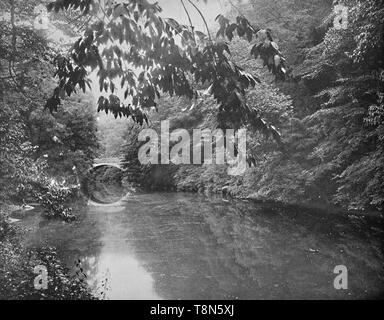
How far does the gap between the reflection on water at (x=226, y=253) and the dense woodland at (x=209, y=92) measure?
1087 mm

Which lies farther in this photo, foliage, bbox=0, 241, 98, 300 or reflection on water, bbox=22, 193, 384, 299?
reflection on water, bbox=22, 193, 384, 299

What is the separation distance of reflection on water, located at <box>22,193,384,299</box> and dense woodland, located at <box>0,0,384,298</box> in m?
1.09

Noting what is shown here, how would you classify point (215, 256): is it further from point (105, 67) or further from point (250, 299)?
point (105, 67)

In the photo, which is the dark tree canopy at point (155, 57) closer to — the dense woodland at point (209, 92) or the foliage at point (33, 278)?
the dense woodland at point (209, 92)

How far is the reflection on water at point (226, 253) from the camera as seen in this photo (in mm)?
6754

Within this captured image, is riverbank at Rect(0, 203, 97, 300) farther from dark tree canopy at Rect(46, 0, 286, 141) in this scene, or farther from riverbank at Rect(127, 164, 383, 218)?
riverbank at Rect(127, 164, 383, 218)

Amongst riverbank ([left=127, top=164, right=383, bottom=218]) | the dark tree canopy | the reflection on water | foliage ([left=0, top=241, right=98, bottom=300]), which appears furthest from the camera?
riverbank ([left=127, top=164, right=383, bottom=218])

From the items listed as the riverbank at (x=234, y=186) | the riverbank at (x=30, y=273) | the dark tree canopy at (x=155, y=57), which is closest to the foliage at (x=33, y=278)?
the riverbank at (x=30, y=273)

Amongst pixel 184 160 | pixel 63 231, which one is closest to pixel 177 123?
pixel 184 160

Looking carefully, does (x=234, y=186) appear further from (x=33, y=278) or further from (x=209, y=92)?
(x=209, y=92)

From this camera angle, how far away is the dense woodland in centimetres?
260

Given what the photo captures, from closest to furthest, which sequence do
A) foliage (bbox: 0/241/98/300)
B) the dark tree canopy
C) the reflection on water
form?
1. the dark tree canopy
2. foliage (bbox: 0/241/98/300)
3. the reflection on water

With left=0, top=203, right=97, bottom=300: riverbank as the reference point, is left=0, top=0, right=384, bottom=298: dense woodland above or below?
above

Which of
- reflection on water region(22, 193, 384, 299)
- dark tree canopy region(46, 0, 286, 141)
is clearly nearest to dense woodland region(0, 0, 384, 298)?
dark tree canopy region(46, 0, 286, 141)
